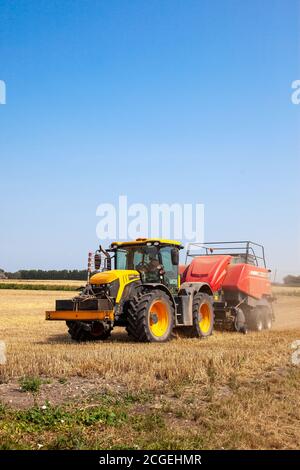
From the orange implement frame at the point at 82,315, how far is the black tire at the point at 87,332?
0.60 m

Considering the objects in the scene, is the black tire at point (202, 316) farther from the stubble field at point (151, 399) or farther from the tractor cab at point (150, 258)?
the stubble field at point (151, 399)

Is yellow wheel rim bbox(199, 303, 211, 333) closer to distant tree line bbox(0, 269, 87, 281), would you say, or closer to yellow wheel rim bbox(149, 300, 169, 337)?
yellow wheel rim bbox(149, 300, 169, 337)

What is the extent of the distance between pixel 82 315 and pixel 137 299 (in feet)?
4.24

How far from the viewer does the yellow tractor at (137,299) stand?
12586 millimetres

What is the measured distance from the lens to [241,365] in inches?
354

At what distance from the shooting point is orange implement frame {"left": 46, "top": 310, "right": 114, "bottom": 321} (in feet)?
40.6

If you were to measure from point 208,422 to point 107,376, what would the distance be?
2461 mm

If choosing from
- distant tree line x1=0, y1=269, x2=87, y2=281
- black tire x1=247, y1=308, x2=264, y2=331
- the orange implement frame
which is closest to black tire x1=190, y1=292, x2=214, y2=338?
black tire x1=247, y1=308, x2=264, y2=331

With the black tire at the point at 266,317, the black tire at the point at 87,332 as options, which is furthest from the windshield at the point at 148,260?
the black tire at the point at 266,317

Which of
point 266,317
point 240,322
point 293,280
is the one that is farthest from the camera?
point 293,280

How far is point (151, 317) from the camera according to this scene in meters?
13.0

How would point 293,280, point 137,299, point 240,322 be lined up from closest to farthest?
point 137,299 < point 240,322 < point 293,280

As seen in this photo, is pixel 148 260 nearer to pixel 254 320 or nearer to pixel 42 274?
pixel 254 320

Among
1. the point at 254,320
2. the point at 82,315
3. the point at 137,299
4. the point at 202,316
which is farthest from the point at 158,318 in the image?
the point at 254,320
